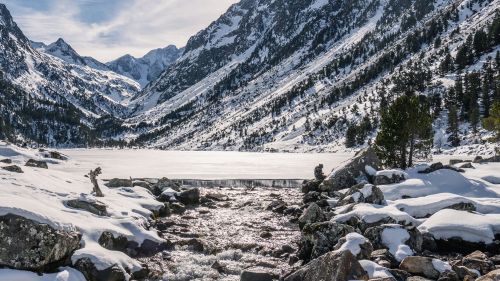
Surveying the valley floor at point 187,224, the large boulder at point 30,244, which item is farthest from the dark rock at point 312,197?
the large boulder at point 30,244

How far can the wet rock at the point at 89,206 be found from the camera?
102 ft

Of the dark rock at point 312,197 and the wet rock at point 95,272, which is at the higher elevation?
the dark rock at point 312,197

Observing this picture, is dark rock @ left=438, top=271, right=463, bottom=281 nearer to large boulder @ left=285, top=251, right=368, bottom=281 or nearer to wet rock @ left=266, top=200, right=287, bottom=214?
large boulder @ left=285, top=251, right=368, bottom=281

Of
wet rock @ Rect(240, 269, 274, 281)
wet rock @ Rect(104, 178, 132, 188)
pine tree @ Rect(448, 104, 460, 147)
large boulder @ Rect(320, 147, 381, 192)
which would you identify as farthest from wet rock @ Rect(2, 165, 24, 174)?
pine tree @ Rect(448, 104, 460, 147)

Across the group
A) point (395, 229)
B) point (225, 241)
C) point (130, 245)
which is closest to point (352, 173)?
point (225, 241)

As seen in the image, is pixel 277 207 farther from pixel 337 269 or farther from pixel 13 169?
pixel 337 269

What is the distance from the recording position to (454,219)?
1151 inches

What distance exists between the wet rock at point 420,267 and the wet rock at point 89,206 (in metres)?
21.5

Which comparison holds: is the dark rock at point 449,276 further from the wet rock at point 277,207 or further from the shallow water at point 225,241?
the wet rock at point 277,207

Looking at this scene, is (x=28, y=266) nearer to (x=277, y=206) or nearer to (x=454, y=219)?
(x=454, y=219)

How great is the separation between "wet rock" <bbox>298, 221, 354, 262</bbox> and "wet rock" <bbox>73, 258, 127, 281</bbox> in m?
11.6

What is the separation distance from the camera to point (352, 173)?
5559cm

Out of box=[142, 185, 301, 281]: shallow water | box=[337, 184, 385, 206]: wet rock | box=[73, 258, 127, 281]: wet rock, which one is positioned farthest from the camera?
box=[337, 184, 385, 206]: wet rock

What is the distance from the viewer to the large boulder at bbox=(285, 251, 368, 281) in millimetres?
18781
